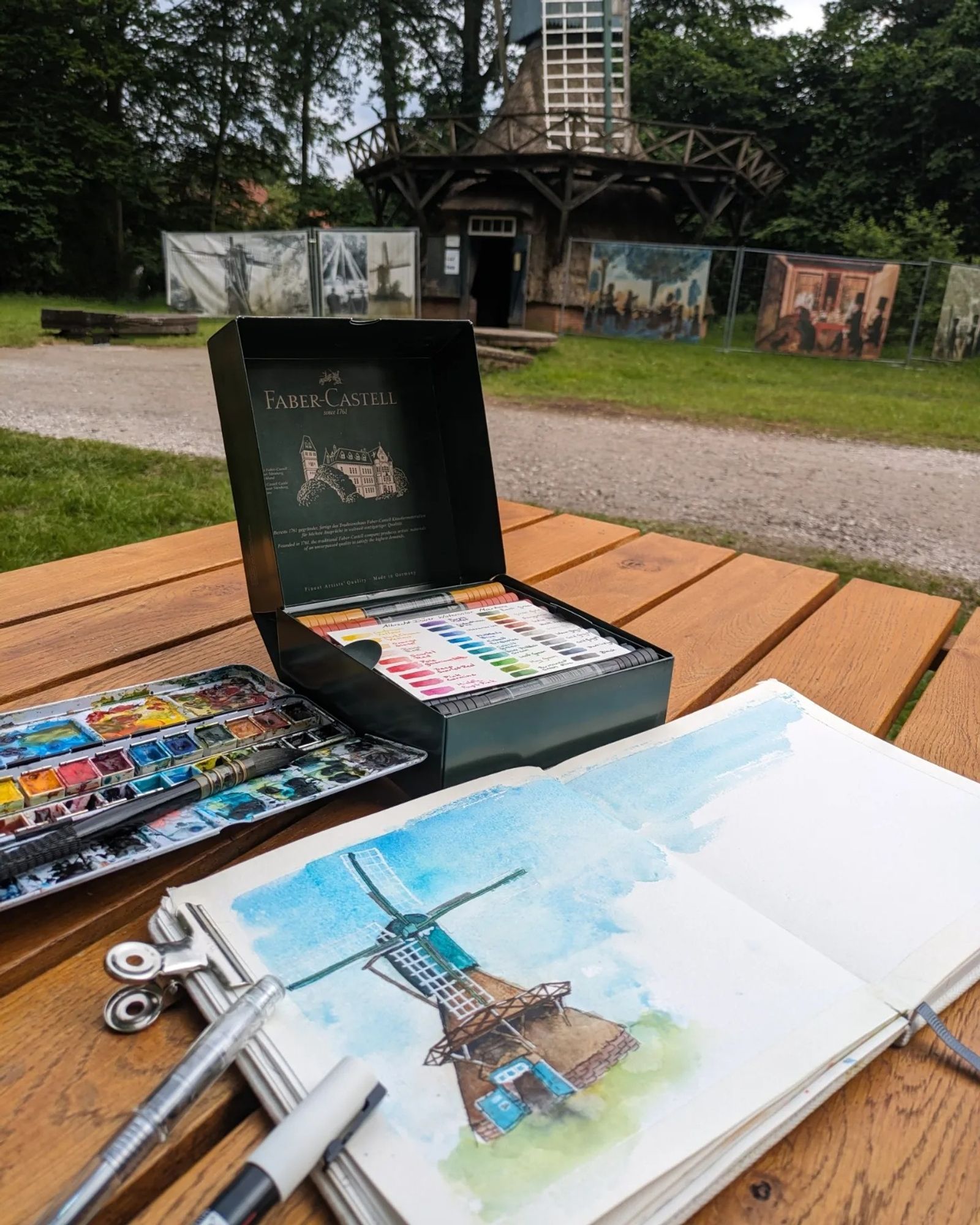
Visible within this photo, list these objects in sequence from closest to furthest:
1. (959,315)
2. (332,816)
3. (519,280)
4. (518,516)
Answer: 1. (332,816)
2. (518,516)
3. (959,315)
4. (519,280)

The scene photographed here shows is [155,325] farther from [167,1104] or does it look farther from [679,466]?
[167,1104]

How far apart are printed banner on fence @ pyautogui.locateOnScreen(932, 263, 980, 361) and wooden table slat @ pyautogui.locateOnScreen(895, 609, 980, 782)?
11402 mm

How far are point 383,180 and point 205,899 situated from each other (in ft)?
45.4

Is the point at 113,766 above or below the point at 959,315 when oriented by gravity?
above

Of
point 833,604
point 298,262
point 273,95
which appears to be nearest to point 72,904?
point 833,604

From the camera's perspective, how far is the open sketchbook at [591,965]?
427mm

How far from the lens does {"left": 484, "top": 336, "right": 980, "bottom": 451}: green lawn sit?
695cm

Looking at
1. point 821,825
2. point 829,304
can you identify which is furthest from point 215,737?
point 829,304

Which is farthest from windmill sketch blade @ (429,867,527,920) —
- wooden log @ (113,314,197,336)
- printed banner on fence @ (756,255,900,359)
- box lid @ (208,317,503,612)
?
printed banner on fence @ (756,255,900,359)

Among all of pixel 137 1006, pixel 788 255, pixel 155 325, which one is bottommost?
pixel 155 325

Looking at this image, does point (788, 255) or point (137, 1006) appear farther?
point (788, 255)

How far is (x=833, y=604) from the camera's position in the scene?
1406 millimetres

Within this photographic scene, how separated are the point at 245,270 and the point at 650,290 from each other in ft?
17.5

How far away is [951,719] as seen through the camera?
1031 millimetres
